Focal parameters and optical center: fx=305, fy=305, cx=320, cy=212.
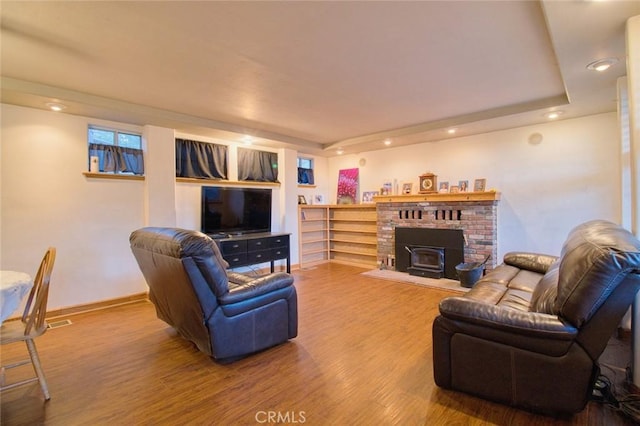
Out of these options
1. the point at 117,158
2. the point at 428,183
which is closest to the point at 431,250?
the point at 428,183

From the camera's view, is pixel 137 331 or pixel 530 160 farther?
pixel 530 160

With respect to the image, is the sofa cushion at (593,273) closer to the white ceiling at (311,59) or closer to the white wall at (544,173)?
the white ceiling at (311,59)

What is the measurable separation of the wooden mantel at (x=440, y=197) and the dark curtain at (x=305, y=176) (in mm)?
1684

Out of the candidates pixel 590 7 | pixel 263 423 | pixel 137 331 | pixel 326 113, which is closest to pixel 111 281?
pixel 137 331

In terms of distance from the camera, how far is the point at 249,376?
2350 mm

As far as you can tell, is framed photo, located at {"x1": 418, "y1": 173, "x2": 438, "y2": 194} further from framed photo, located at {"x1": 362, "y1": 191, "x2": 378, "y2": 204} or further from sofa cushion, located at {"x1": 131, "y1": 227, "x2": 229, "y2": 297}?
sofa cushion, located at {"x1": 131, "y1": 227, "x2": 229, "y2": 297}

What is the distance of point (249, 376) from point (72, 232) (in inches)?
125

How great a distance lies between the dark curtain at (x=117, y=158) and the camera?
4090 millimetres

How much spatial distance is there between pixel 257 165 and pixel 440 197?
3.39 meters

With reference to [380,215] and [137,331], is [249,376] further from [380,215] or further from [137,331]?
[380,215]

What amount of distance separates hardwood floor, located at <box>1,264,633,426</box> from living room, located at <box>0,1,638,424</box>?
3.01ft

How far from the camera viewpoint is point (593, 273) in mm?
1590

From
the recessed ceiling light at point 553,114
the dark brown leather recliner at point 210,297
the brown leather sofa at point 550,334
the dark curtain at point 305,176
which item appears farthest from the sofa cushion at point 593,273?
the dark curtain at point 305,176

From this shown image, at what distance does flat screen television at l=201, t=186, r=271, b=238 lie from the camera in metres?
4.89
